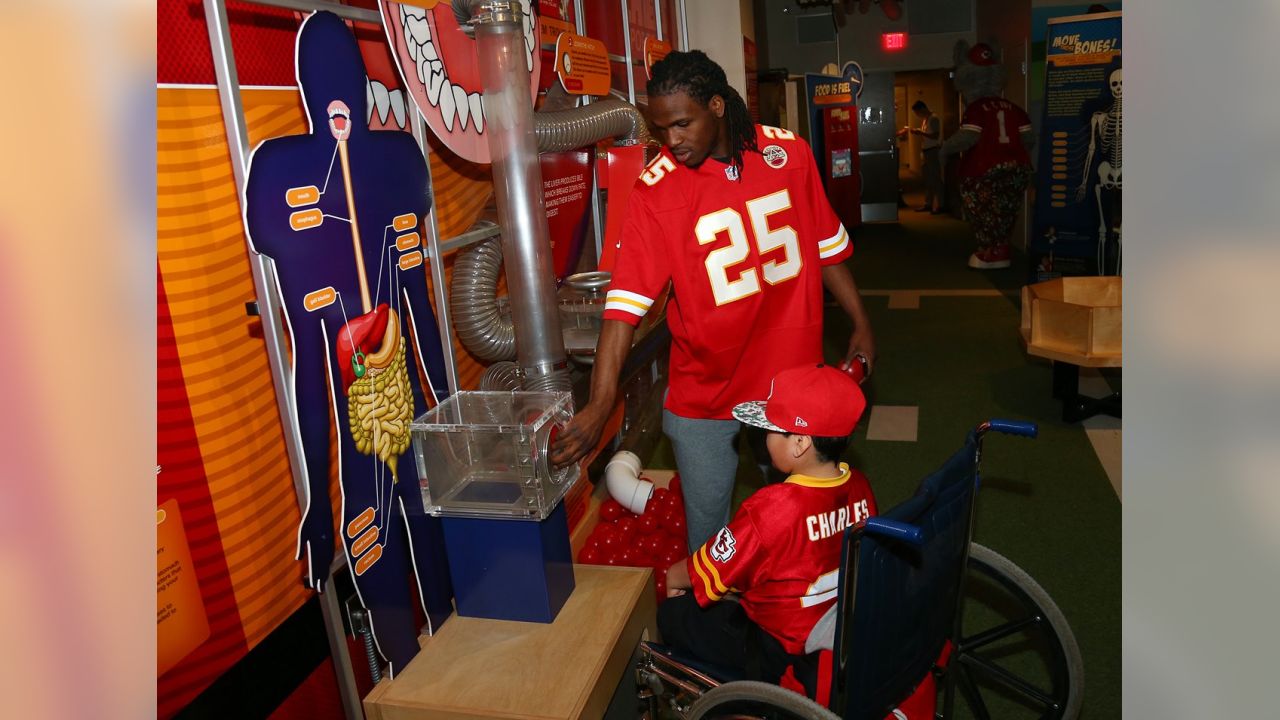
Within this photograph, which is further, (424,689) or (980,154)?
(980,154)

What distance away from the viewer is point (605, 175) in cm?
427

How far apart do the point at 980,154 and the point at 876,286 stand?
5.88ft

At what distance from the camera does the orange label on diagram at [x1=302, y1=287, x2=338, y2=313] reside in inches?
82.3

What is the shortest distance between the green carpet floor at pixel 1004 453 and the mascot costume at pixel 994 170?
2.31 ft

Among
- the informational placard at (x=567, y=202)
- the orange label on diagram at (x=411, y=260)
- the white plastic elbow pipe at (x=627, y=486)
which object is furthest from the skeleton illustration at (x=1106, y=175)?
the orange label on diagram at (x=411, y=260)

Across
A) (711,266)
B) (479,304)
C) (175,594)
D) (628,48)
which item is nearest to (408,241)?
(479,304)

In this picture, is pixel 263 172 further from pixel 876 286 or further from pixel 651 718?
pixel 876 286

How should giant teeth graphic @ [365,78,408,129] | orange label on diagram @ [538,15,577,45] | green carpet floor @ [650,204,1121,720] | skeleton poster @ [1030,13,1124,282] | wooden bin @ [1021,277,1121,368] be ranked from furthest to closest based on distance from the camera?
1. skeleton poster @ [1030,13,1124,282]
2. wooden bin @ [1021,277,1121,368]
3. orange label on diagram @ [538,15,577,45]
4. green carpet floor @ [650,204,1121,720]
5. giant teeth graphic @ [365,78,408,129]

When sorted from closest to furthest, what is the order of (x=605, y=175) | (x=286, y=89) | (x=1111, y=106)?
(x=286, y=89)
(x=605, y=175)
(x=1111, y=106)

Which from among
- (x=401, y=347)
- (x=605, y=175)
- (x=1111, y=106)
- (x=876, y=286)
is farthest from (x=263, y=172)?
(x=876, y=286)

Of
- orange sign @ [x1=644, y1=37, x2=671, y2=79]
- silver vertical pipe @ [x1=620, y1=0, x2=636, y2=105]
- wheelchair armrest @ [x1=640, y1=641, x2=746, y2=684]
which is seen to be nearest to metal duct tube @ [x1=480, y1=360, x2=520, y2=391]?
wheelchair armrest @ [x1=640, y1=641, x2=746, y2=684]

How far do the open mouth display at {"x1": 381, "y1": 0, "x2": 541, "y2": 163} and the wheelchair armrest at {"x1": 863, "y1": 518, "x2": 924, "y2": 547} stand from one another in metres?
1.68

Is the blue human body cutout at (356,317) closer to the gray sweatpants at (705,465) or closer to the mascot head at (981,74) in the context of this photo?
the gray sweatpants at (705,465)

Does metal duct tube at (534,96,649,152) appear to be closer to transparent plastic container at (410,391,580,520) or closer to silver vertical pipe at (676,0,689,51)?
transparent plastic container at (410,391,580,520)
